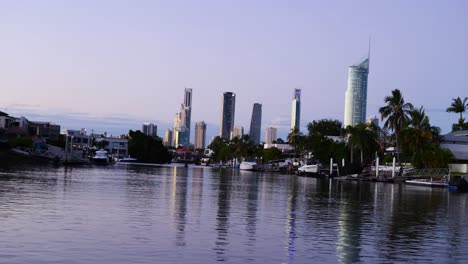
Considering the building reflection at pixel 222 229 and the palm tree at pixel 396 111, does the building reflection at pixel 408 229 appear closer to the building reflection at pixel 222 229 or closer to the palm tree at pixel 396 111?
the building reflection at pixel 222 229

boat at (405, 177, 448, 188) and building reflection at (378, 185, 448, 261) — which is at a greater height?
boat at (405, 177, 448, 188)

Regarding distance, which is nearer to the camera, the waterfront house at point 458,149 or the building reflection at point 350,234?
the building reflection at point 350,234

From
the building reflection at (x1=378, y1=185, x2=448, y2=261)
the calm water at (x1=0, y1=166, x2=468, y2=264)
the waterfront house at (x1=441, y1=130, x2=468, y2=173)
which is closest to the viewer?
the calm water at (x1=0, y1=166, x2=468, y2=264)

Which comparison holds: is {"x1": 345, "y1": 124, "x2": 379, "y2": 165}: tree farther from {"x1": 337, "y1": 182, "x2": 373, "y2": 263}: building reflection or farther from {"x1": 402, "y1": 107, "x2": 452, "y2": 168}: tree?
{"x1": 337, "y1": 182, "x2": 373, "y2": 263}: building reflection

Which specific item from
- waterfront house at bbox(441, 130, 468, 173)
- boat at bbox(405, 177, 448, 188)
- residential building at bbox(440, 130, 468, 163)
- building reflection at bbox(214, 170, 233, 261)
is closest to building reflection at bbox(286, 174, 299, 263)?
building reflection at bbox(214, 170, 233, 261)

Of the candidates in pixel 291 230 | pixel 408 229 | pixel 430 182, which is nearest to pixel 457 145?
pixel 430 182

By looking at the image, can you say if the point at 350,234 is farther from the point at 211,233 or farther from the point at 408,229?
the point at 211,233

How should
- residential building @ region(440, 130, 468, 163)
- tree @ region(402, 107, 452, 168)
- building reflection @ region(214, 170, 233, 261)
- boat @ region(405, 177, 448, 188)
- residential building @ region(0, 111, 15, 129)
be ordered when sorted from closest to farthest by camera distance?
building reflection @ region(214, 170, 233, 261) < boat @ region(405, 177, 448, 188) < tree @ region(402, 107, 452, 168) < residential building @ region(440, 130, 468, 163) < residential building @ region(0, 111, 15, 129)

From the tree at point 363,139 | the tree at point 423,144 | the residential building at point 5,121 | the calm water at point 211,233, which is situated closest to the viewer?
the calm water at point 211,233

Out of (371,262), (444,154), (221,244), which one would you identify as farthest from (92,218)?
(444,154)

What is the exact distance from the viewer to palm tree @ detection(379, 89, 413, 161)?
11169 cm

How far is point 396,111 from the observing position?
11206 centimetres

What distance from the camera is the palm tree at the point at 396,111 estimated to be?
112m

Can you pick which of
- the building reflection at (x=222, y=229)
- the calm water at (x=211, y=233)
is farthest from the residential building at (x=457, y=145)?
the building reflection at (x=222, y=229)
